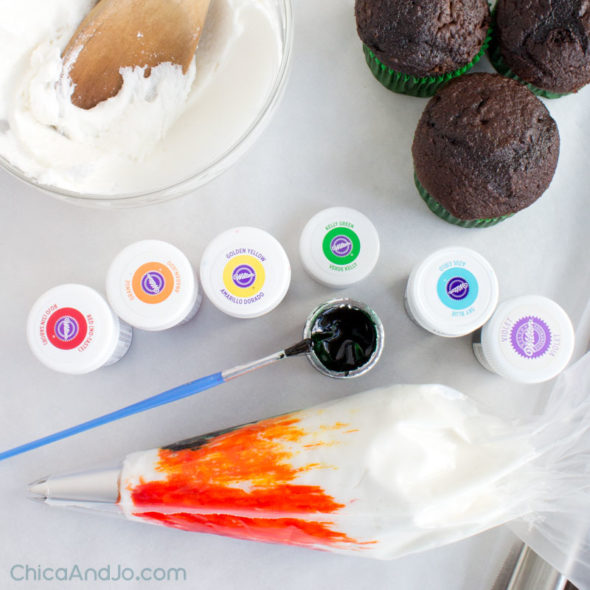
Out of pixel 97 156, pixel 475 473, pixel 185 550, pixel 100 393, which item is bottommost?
pixel 185 550

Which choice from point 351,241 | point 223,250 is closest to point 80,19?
point 223,250

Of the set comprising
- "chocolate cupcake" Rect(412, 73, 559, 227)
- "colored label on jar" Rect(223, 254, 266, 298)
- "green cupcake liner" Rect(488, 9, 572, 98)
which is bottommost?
"colored label on jar" Rect(223, 254, 266, 298)

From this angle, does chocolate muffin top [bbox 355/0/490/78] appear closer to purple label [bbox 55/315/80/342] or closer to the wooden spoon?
the wooden spoon

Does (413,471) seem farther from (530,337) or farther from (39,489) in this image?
(39,489)

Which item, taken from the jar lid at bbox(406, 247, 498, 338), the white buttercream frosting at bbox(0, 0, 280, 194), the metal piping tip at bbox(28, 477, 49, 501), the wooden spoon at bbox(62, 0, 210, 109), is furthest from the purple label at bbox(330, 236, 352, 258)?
the metal piping tip at bbox(28, 477, 49, 501)

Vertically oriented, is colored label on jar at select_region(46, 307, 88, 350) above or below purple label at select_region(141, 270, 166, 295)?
below

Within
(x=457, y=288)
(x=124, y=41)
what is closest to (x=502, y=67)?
(x=457, y=288)

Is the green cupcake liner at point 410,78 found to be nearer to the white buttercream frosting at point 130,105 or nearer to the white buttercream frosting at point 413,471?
the white buttercream frosting at point 130,105

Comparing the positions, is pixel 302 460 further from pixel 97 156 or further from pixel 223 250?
pixel 97 156
